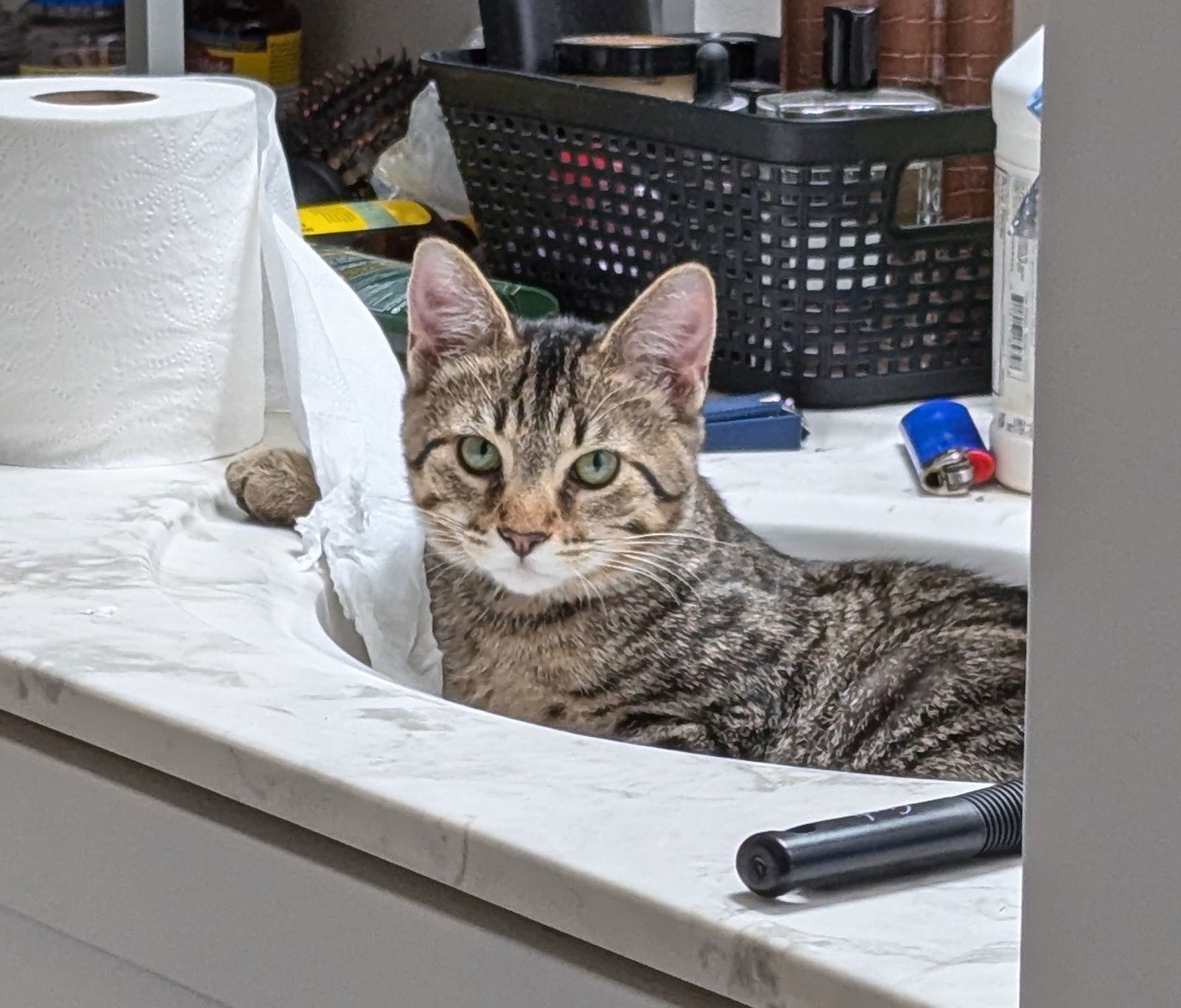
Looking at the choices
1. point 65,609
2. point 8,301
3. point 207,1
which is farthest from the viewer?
point 207,1

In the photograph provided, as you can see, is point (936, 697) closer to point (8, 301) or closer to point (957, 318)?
point (957, 318)

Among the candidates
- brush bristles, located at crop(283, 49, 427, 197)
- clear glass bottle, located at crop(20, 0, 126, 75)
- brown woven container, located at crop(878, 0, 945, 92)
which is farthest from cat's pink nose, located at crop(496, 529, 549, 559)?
clear glass bottle, located at crop(20, 0, 126, 75)

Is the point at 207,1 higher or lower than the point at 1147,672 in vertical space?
higher

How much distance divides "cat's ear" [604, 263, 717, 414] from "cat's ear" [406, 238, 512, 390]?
8cm

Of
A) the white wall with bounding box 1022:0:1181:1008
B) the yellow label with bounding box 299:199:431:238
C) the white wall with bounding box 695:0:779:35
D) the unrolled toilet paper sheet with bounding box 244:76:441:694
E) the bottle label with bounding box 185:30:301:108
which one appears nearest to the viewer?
the white wall with bounding box 1022:0:1181:1008

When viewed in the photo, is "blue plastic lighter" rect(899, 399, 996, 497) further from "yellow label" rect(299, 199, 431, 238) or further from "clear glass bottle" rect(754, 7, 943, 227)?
"yellow label" rect(299, 199, 431, 238)

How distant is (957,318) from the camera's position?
148 cm

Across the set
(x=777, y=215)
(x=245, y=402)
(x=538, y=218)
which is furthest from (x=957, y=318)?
(x=245, y=402)

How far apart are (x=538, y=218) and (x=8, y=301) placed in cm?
48

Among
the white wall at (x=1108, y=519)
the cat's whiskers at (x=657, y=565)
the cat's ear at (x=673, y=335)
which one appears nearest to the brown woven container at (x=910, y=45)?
the cat's ear at (x=673, y=335)

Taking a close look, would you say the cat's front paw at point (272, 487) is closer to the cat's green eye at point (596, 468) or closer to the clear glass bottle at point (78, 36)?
the cat's green eye at point (596, 468)

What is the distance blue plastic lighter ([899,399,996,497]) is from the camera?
136 cm

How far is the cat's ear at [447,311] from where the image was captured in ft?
3.95

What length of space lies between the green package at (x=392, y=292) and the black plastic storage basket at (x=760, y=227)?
0.10 feet
